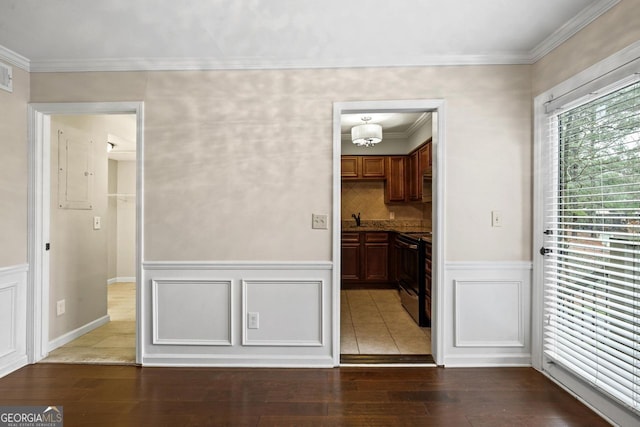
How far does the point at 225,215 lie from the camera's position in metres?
2.65

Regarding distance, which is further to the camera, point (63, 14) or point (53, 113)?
point (53, 113)

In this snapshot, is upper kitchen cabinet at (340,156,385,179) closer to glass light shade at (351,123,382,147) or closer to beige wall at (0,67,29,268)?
glass light shade at (351,123,382,147)

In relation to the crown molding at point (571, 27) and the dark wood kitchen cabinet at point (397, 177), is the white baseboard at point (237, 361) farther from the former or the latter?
the dark wood kitchen cabinet at point (397, 177)

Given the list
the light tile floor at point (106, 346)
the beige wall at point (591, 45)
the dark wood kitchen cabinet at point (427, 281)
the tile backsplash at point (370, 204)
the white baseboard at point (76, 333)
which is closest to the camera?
the beige wall at point (591, 45)

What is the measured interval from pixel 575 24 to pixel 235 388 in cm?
328

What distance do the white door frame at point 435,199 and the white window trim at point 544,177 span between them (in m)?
0.69

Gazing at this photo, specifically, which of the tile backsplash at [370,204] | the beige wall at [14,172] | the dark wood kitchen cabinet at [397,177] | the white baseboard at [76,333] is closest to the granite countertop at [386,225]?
the tile backsplash at [370,204]

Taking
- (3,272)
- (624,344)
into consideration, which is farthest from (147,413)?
(624,344)

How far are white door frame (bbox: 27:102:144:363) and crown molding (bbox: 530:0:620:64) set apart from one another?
10.1 ft

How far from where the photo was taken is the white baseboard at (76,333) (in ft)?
9.52

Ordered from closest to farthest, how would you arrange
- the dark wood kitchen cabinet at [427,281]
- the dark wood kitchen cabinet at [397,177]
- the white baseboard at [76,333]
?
the white baseboard at [76,333]
the dark wood kitchen cabinet at [427,281]
the dark wood kitchen cabinet at [397,177]

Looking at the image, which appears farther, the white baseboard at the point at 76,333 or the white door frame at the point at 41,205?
the white baseboard at the point at 76,333

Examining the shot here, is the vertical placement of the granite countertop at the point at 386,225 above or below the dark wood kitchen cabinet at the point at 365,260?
above

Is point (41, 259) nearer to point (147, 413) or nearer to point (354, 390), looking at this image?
point (147, 413)
